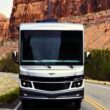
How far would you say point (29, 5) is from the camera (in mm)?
163625

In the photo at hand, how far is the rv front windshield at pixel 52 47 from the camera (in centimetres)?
1848

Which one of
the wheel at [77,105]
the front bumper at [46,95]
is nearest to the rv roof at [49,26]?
the front bumper at [46,95]

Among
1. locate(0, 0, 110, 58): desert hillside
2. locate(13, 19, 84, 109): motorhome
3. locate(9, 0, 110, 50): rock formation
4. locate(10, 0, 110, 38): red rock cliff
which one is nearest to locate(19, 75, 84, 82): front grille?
locate(13, 19, 84, 109): motorhome

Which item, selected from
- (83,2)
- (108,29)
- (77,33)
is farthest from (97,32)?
(77,33)

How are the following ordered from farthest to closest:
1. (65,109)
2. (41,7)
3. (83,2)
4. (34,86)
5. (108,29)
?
(41,7), (83,2), (108,29), (65,109), (34,86)

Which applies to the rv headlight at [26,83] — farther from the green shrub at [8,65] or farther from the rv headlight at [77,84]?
the green shrub at [8,65]

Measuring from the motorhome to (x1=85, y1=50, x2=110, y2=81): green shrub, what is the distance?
88.6 ft

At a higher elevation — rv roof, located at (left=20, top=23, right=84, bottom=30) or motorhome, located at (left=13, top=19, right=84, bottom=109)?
rv roof, located at (left=20, top=23, right=84, bottom=30)

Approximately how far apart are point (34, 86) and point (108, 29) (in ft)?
288

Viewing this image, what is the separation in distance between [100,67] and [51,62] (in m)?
30.4

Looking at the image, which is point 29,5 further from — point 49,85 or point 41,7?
point 49,85

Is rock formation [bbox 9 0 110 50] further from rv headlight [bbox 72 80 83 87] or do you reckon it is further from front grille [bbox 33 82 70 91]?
front grille [bbox 33 82 70 91]

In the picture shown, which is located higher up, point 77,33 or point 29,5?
point 29,5

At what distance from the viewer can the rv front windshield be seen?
18.5 meters
